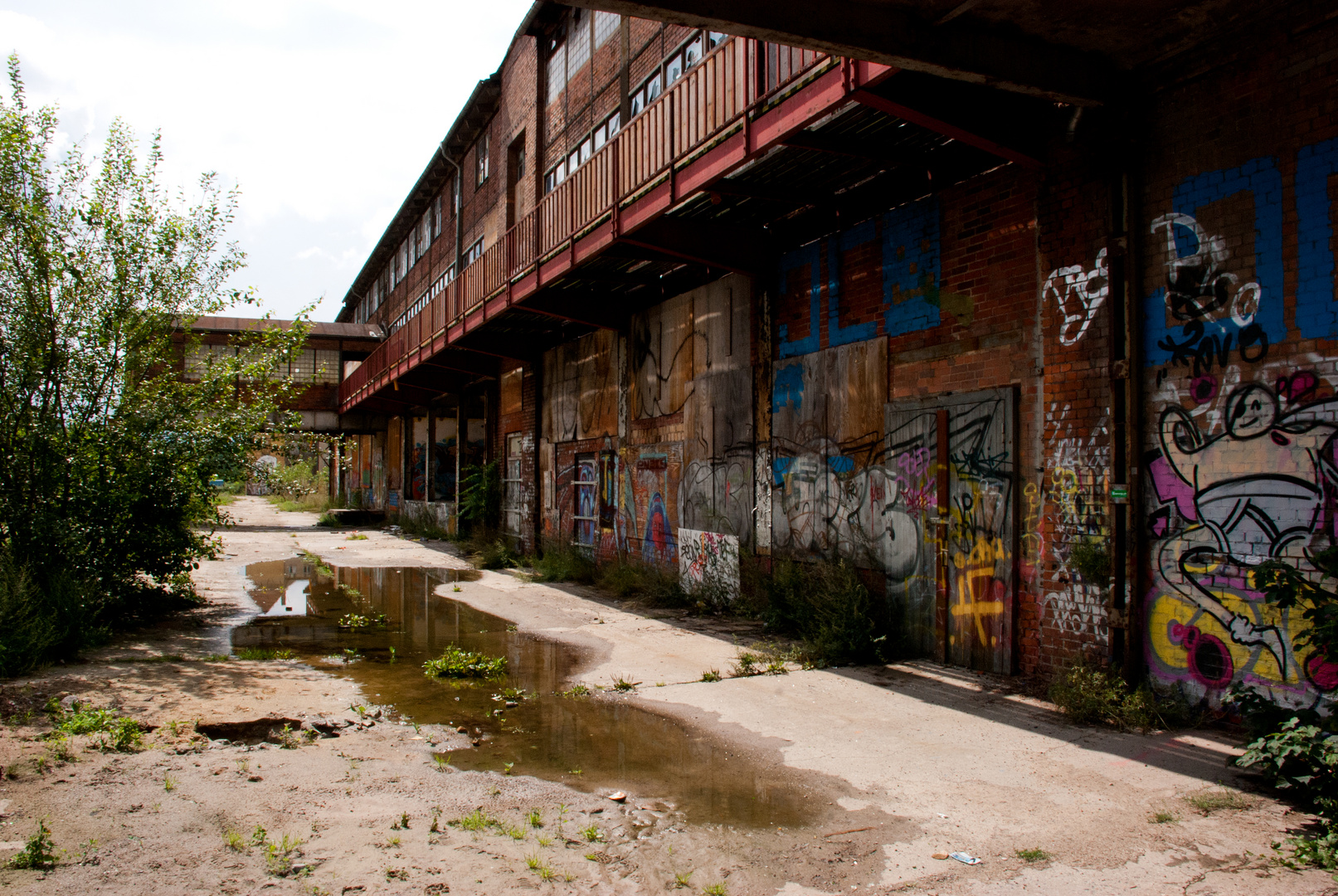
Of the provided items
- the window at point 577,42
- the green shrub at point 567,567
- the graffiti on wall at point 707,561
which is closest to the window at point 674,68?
the window at point 577,42

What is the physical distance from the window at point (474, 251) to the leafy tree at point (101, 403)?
1304 cm

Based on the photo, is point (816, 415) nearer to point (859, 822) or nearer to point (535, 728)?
point (535, 728)

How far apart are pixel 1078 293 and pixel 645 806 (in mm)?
4934

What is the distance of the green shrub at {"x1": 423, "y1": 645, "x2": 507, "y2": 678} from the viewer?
289 inches

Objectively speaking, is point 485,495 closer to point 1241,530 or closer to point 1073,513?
point 1073,513

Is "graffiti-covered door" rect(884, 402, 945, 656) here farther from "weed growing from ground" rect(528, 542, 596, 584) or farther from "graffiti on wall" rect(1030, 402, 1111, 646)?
"weed growing from ground" rect(528, 542, 596, 584)

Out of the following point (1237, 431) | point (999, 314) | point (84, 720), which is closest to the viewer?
point (84, 720)

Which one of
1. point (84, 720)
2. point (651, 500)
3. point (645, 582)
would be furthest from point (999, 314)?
point (84, 720)

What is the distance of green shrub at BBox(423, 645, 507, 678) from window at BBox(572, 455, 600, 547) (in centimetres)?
713

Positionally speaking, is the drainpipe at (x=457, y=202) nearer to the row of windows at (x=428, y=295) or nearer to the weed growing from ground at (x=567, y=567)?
the row of windows at (x=428, y=295)

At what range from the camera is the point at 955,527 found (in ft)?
24.4

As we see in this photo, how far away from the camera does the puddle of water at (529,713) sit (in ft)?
14.8

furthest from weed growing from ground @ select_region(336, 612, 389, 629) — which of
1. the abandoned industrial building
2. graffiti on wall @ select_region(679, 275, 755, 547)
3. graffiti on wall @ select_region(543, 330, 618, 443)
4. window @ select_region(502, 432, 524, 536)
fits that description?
window @ select_region(502, 432, 524, 536)

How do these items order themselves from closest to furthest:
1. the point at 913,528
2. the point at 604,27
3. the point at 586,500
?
1. the point at 913,528
2. the point at 586,500
3. the point at 604,27
